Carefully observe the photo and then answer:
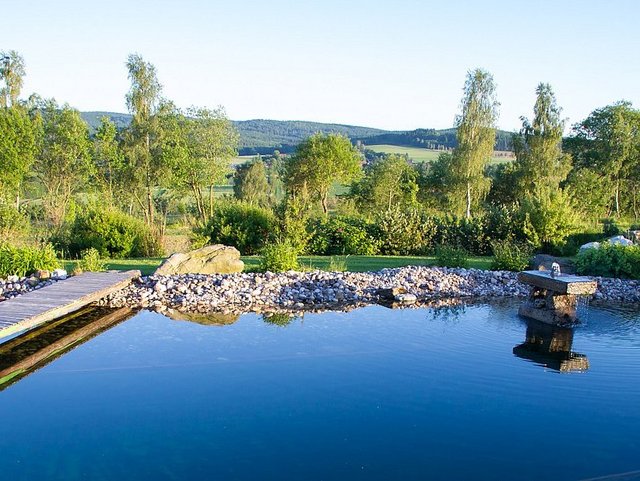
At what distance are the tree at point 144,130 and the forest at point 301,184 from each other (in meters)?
→ 0.06

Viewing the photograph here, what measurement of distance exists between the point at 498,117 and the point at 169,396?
1285 inches

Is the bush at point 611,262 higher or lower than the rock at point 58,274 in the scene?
higher

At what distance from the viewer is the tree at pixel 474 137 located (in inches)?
1362

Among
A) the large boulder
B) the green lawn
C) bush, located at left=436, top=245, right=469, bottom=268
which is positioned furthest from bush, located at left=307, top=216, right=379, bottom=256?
the large boulder

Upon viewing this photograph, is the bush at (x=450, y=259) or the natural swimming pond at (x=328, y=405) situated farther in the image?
the bush at (x=450, y=259)

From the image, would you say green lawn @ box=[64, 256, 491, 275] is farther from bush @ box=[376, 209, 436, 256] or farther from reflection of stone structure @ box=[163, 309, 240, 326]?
reflection of stone structure @ box=[163, 309, 240, 326]

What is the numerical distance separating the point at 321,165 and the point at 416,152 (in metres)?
37.3

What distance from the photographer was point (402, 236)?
17781mm

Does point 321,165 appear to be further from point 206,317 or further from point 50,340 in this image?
point 50,340

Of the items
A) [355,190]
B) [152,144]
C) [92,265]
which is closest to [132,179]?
[152,144]

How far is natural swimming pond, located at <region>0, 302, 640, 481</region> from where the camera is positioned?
16.2 ft

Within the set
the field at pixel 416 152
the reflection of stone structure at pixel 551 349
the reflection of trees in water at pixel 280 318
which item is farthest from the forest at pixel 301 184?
the field at pixel 416 152

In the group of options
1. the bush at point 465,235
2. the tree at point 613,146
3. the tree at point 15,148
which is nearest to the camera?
the bush at point 465,235

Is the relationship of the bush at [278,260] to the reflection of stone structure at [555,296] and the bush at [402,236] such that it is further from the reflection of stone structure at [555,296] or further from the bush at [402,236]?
the bush at [402,236]
